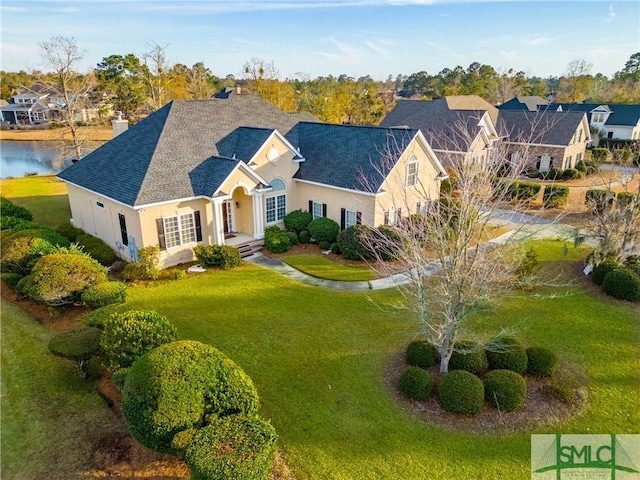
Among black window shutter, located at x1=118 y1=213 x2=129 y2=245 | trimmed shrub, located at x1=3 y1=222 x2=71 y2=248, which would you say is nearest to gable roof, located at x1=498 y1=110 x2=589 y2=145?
black window shutter, located at x1=118 y1=213 x2=129 y2=245

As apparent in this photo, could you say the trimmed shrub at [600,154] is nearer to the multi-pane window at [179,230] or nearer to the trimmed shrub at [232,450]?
the multi-pane window at [179,230]

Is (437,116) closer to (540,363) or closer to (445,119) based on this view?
(445,119)

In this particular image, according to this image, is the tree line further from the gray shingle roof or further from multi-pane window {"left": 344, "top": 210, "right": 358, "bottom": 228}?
multi-pane window {"left": 344, "top": 210, "right": 358, "bottom": 228}

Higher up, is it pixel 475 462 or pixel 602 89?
pixel 602 89

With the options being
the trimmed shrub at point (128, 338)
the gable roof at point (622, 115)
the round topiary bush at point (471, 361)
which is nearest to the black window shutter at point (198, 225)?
the trimmed shrub at point (128, 338)

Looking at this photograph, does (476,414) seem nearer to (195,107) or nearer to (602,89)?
(195,107)

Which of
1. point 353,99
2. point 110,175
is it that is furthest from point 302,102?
point 110,175
